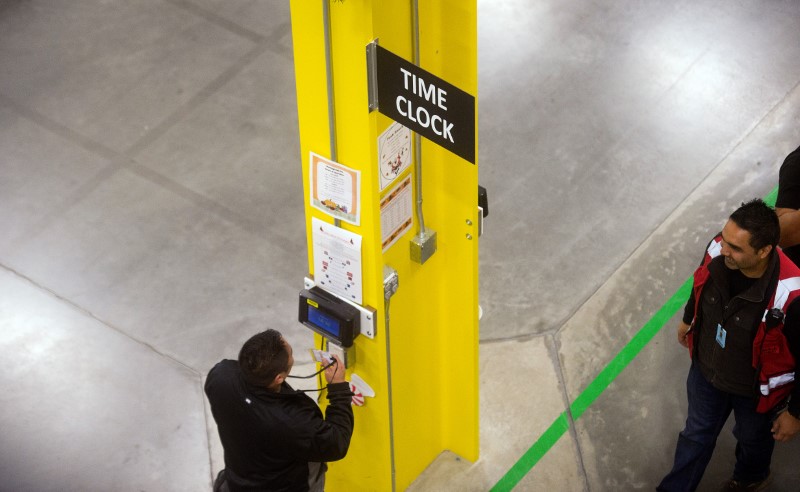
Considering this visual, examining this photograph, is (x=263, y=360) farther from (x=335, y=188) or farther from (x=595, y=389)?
(x=595, y=389)

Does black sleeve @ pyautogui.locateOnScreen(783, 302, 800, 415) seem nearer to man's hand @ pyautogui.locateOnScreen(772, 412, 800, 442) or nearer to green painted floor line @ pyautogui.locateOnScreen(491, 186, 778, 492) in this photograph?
man's hand @ pyautogui.locateOnScreen(772, 412, 800, 442)

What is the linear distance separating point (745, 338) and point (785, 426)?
49 centimetres

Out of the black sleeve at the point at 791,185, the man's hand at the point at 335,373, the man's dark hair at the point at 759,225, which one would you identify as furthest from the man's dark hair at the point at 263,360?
Result: the black sleeve at the point at 791,185

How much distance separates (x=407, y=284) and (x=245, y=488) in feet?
3.90

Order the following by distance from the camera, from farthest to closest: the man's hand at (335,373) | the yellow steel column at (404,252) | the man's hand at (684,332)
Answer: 1. the man's hand at (684,332)
2. the man's hand at (335,373)
3. the yellow steel column at (404,252)

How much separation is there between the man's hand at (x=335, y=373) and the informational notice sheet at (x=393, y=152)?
2.90 ft

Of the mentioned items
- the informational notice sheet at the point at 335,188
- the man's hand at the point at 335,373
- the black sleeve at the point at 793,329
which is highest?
the informational notice sheet at the point at 335,188

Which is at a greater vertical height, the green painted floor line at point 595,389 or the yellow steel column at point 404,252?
the yellow steel column at point 404,252

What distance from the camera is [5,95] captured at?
862 cm

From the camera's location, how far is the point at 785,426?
4.94 m

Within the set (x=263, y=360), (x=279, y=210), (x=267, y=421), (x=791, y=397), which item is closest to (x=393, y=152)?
(x=263, y=360)

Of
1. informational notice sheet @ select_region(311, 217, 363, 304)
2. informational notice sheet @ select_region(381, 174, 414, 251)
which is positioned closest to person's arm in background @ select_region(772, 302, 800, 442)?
informational notice sheet @ select_region(381, 174, 414, 251)

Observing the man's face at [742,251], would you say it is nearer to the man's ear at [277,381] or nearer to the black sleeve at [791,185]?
the black sleeve at [791,185]

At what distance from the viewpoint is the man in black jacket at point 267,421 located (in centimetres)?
434
